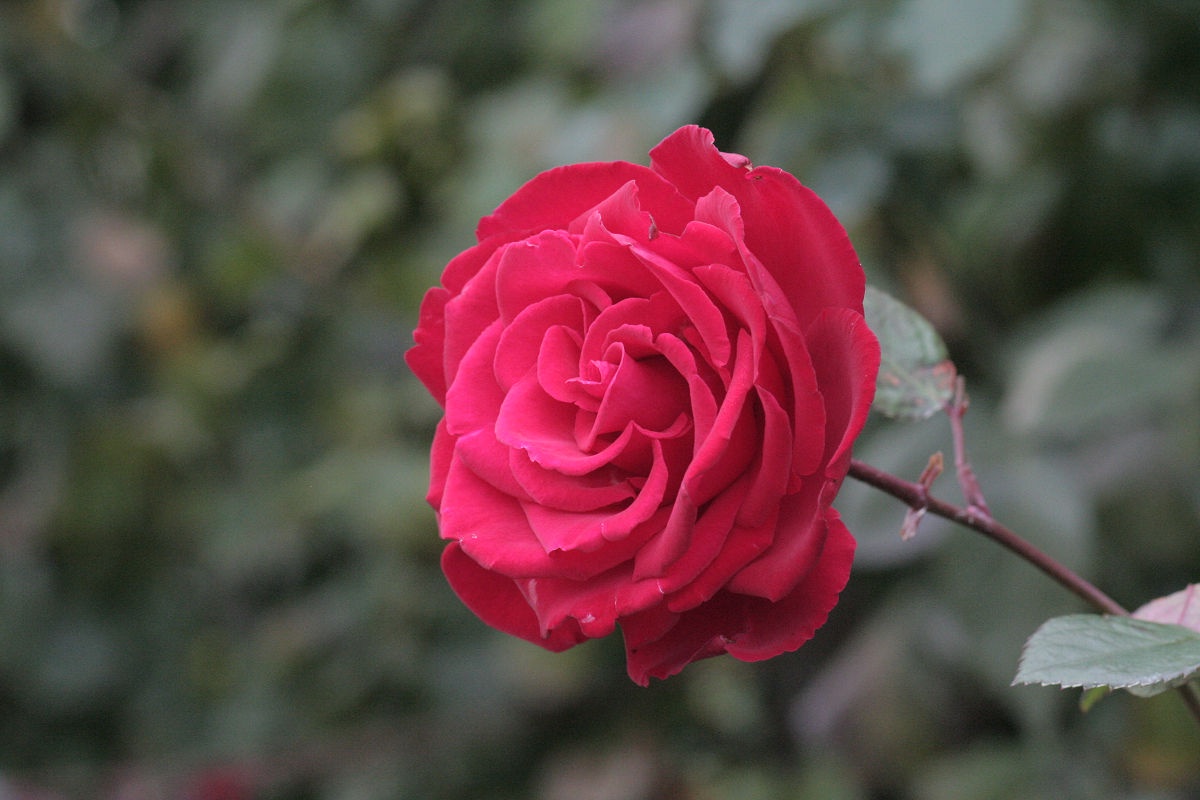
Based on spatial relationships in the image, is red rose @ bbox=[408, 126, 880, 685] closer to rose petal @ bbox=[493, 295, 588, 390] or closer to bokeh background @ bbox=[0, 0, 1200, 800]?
rose petal @ bbox=[493, 295, 588, 390]

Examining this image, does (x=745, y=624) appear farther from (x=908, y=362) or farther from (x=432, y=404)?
(x=432, y=404)

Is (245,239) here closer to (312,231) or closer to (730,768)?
(312,231)

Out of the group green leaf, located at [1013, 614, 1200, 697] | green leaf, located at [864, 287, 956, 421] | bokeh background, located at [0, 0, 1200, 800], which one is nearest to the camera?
Result: green leaf, located at [1013, 614, 1200, 697]

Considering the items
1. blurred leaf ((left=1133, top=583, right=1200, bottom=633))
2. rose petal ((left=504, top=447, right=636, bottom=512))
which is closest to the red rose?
rose petal ((left=504, top=447, right=636, bottom=512))

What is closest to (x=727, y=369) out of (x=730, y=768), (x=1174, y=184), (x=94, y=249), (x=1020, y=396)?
(x=1020, y=396)

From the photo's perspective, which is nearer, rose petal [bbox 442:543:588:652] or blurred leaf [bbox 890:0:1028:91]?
rose petal [bbox 442:543:588:652]

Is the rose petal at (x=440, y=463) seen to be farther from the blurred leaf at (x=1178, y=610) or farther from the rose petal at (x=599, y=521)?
the blurred leaf at (x=1178, y=610)
